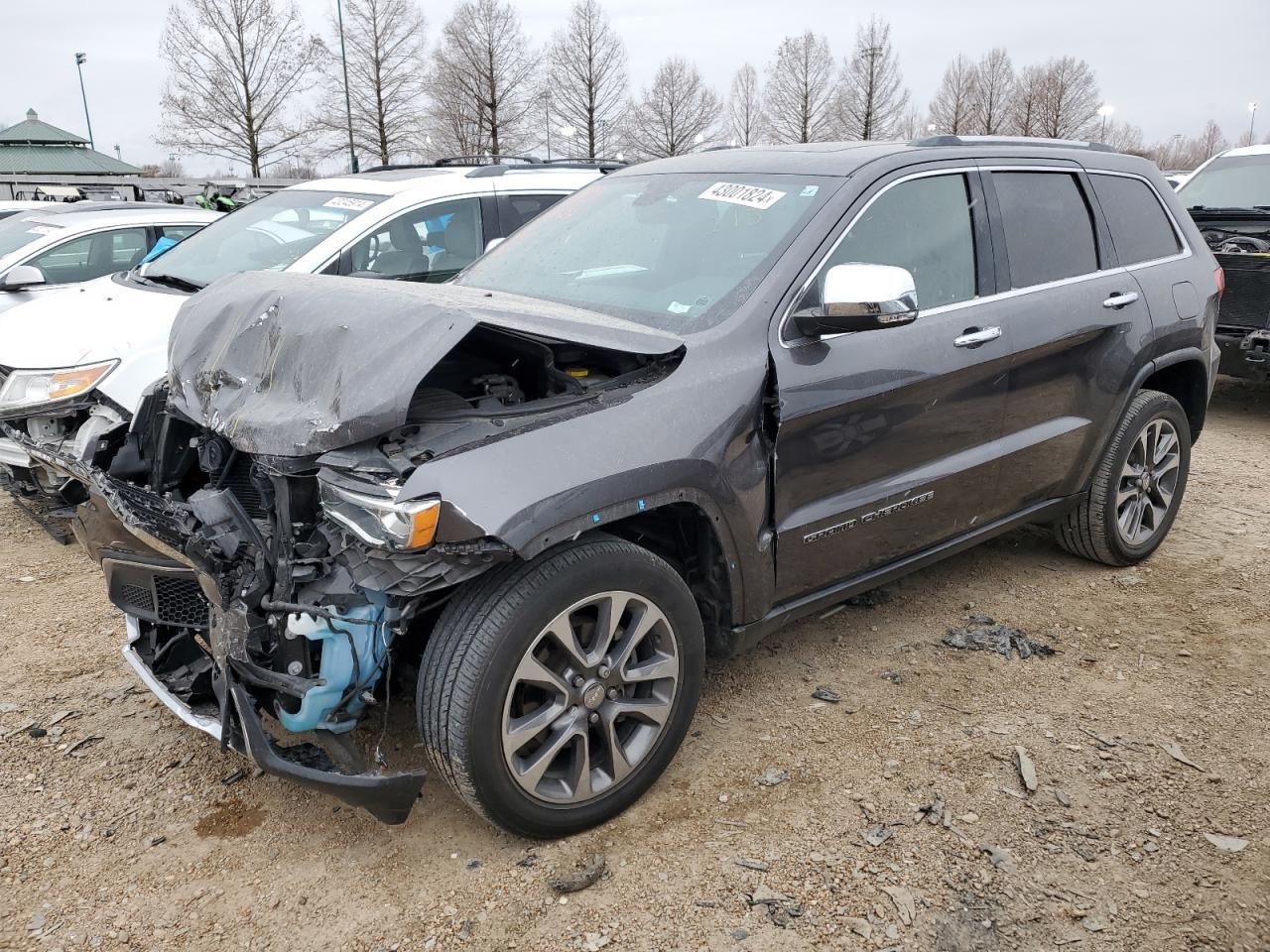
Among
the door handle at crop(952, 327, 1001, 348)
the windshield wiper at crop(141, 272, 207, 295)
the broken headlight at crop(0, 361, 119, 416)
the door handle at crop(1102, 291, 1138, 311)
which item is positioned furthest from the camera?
the windshield wiper at crop(141, 272, 207, 295)

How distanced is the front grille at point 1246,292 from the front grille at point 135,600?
7.61 meters

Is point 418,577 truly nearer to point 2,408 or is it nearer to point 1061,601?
point 1061,601

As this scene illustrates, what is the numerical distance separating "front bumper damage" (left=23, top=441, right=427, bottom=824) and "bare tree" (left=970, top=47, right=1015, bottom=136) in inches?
1663

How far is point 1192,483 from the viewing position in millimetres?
6109

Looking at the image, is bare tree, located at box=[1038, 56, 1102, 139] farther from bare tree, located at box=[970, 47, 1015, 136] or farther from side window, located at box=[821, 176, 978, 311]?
side window, located at box=[821, 176, 978, 311]

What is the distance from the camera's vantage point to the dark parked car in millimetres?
7449

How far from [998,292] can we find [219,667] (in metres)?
2.96

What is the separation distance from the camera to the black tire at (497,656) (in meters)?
2.48

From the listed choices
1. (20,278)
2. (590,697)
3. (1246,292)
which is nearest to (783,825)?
(590,697)

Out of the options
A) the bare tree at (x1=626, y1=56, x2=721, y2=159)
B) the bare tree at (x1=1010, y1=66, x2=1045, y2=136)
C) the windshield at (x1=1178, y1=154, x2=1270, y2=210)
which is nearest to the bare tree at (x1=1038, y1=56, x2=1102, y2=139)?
the bare tree at (x1=1010, y1=66, x2=1045, y2=136)

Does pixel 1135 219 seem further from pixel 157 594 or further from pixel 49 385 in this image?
pixel 49 385

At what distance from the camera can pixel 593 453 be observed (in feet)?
8.50

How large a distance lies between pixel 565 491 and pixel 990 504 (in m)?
2.08

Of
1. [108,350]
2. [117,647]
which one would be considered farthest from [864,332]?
[108,350]
